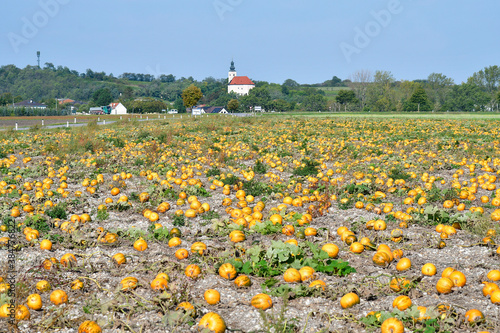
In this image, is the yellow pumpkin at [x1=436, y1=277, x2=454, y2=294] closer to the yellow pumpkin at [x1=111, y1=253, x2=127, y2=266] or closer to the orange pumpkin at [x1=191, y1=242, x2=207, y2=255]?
the orange pumpkin at [x1=191, y1=242, x2=207, y2=255]

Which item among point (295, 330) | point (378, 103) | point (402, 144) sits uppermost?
point (378, 103)

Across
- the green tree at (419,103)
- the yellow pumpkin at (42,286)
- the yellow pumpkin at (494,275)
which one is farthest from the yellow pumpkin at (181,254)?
the green tree at (419,103)

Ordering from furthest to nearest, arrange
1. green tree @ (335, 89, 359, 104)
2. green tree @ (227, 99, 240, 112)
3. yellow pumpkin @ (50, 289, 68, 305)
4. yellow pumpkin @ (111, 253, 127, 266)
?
green tree @ (227, 99, 240, 112), green tree @ (335, 89, 359, 104), yellow pumpkin @ (111, 253, 127, 266), yellow pumpkin @ (50, 289, 68, 305)

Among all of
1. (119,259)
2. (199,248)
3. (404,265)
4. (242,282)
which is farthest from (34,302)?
(404,265)

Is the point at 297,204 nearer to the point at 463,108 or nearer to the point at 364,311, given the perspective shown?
the point at 364,311

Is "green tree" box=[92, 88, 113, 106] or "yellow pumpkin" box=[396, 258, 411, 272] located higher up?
"green tree" box=[92, 88, 113, 106]

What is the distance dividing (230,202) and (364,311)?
425cm

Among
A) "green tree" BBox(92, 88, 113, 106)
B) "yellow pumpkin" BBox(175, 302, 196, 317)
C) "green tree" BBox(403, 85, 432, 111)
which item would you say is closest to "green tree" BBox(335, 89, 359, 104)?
A: "green tree" BBox(403, 85, 432, 111)

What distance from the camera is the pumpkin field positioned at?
388 cm

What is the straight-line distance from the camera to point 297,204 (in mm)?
7789

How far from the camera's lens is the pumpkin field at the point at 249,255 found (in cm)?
388

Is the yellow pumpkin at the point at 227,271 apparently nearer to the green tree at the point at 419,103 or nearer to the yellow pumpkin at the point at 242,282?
the yellow pumpkin at the point at 242,282

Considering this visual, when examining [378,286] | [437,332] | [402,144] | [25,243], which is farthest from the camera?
[402,144]

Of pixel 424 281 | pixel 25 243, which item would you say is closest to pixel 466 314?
pixel 424 281
